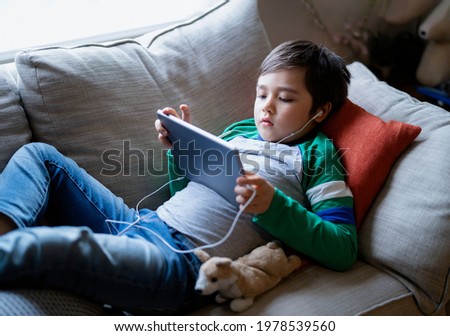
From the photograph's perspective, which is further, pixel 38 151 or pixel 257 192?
pixel 38 151

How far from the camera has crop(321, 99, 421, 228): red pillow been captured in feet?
4.24

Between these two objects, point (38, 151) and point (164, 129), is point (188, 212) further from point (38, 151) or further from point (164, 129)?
point (38, 151)

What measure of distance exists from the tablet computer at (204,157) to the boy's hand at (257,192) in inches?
0.9

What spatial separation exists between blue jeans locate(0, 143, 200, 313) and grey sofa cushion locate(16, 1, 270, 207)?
0.11 meters

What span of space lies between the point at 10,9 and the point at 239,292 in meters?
1.27

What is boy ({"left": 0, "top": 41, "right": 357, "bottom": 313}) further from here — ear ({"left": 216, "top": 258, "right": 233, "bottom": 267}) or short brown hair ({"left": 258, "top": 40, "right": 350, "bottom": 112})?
ear ({"left": 216, "top": 258, "right": 233, "bottom": 267})

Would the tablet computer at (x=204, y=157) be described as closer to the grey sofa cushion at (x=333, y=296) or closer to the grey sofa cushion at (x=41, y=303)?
the grey sofa cushion at (x=333, y=296)

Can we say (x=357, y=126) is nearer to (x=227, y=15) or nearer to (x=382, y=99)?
(x=382, y=99)

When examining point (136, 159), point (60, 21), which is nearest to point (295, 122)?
point (136, 159)

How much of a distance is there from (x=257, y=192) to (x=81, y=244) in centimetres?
39

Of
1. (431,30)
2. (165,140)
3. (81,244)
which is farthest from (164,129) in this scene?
(431,30)

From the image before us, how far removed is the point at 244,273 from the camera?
1094mm

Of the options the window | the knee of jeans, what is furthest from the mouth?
the window

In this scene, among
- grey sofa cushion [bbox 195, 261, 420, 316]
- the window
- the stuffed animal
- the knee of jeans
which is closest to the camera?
grey sofa cushion [bbox 195, 261, 420, 316]
